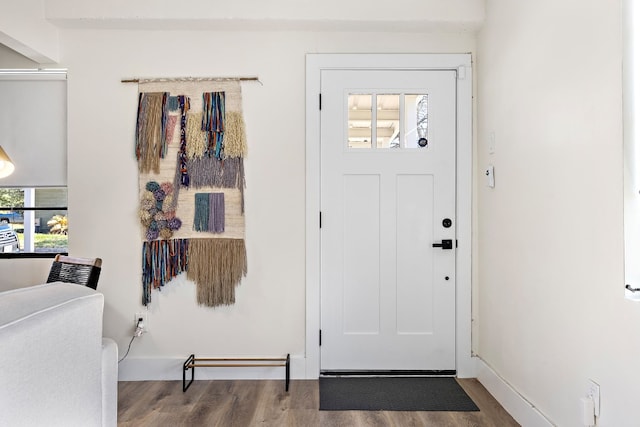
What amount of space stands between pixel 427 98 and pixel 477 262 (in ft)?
3.81

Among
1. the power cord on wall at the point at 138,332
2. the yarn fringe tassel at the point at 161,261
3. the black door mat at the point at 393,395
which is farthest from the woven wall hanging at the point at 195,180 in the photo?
the black door mat at the point at 393,395

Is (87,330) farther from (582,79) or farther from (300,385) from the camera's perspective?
(582,79)

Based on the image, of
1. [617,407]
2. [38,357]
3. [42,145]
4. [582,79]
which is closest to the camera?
[38,357]

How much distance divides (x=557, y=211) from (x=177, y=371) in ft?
7.94

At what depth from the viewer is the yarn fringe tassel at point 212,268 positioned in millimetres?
2627

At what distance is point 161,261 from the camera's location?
2623 millimetres

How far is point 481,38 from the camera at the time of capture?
8.52 feet

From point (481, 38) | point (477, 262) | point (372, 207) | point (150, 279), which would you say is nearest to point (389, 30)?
point (481, 38)

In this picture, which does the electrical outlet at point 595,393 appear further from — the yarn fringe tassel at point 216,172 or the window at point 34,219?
the window at point 34,219

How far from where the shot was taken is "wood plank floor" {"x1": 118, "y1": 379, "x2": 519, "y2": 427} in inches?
82.0

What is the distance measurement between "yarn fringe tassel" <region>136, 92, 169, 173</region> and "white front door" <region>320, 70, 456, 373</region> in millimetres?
1066

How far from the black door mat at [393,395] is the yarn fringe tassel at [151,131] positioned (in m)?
1.83

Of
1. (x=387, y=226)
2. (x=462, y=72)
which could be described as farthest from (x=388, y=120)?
(x=387, y=226)

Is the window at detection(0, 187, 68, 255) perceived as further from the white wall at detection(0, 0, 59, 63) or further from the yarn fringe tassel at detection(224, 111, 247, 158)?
the yarn fringe tassel at detection(224, 111, 247, 158)
